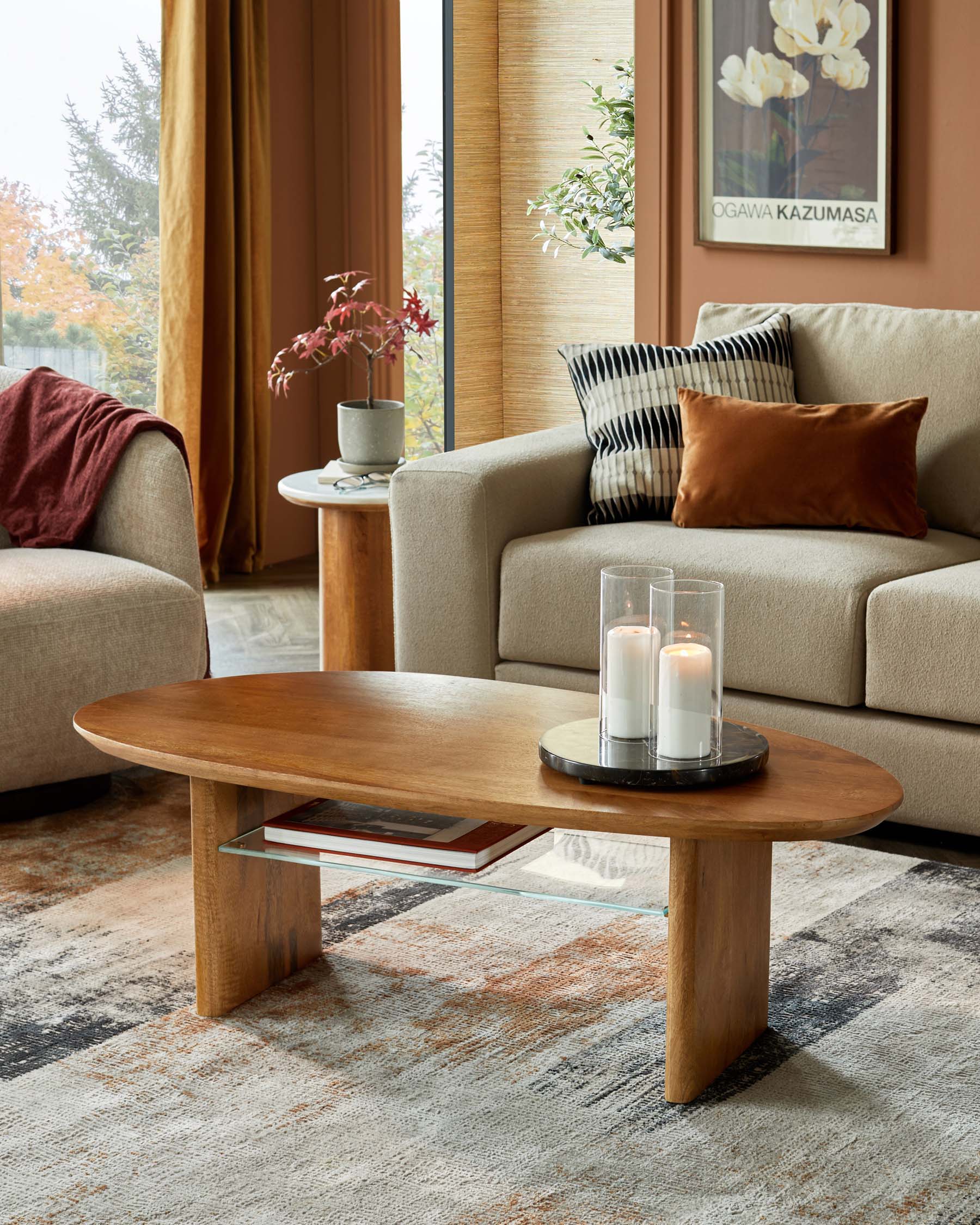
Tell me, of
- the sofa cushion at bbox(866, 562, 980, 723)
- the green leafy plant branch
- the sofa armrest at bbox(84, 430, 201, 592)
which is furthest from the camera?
the green leafy plant branch

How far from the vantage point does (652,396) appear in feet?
11.5

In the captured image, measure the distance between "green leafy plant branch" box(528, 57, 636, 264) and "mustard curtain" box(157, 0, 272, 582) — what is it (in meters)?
1.04

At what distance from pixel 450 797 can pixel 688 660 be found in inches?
12.8

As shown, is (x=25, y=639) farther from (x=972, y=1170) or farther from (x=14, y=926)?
(x=972, y=1170)

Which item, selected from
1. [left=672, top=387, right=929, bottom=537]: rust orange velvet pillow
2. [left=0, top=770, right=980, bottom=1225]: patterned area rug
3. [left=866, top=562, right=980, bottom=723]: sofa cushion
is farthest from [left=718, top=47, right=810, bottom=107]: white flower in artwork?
[left=0, top=770, right=980, bottom=1225]: patterned area rug

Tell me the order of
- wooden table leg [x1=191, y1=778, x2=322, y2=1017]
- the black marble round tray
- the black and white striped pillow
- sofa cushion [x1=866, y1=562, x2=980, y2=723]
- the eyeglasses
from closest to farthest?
the black marble round tray, wooden table leg [x1=191, y1=778, x2=322, y2=1017], sofa cushion [x1=866, y1=562, x2=980, y2=723], the black and white striped pillow, the eyeglasses

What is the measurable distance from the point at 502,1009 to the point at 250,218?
3625 millimetres

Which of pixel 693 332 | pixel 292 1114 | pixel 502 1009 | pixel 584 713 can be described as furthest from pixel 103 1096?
pixel 693 332

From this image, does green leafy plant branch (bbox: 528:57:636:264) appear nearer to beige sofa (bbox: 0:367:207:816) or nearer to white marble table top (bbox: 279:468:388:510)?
white marble table top (bbox: 279:468:388:510)

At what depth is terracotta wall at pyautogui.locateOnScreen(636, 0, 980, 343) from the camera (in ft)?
12.9

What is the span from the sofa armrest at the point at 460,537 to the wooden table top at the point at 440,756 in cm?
86

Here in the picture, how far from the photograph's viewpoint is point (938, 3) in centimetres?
392

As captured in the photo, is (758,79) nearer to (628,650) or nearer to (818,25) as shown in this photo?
(818,25)

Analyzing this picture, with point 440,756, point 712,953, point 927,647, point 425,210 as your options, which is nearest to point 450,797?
point 440,756
